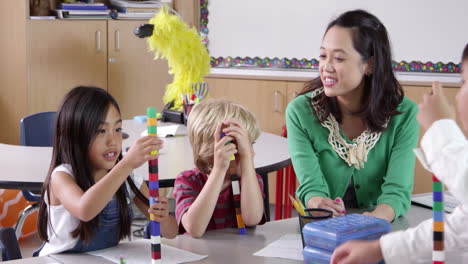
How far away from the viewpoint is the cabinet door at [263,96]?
4.73 metres

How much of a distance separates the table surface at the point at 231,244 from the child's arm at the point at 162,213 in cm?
9

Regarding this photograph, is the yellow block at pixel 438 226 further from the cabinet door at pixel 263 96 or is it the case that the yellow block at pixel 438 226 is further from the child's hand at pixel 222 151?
the cabinet door at pixel 263 96

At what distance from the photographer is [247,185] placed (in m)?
1.92

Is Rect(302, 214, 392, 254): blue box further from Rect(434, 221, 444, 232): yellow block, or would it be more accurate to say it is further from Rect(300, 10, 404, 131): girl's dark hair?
Rect(300, 10, 404, 131): girl's dark hair

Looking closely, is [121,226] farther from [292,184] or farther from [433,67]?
[433,67]

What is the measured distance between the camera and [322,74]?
2172mm

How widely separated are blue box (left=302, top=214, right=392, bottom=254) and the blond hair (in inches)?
18.5

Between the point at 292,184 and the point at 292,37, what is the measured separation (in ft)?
4.60

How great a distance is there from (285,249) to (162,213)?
0.32 meters

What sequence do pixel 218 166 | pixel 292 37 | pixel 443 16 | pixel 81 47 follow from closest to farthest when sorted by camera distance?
pixel 218 166
pixel 443 16
pixel 292 37
pixel 81 47

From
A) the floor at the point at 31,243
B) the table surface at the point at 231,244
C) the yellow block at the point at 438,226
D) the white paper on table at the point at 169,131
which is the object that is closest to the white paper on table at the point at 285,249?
the table surface at the point at 231,244

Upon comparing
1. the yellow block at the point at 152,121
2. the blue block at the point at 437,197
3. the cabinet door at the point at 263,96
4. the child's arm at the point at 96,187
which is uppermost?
the yellow block at the point at 152,121

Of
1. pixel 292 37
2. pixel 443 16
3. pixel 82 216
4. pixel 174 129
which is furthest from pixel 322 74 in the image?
pixel 292 37

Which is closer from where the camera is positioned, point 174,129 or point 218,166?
point 218,166
